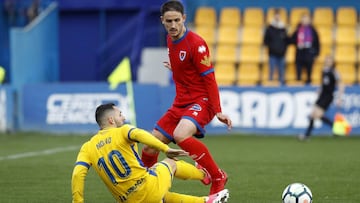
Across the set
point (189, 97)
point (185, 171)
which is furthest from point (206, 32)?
point (185, 171)

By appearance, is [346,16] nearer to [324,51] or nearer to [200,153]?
[324,51]

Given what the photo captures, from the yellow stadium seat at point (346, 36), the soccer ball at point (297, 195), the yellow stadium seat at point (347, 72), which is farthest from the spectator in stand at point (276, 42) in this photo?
the soccer ball at point (297, 195)

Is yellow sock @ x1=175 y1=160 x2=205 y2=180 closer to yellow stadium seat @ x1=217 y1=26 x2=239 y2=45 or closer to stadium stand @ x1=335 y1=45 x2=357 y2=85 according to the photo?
stadium stand @ x1=335 y1=45 x2=357 y2=85

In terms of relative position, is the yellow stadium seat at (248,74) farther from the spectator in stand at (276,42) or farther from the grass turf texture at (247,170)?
the grass turf texture at (247,170)

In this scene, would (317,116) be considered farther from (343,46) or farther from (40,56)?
(40,56)

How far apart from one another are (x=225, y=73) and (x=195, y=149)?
45.3 ft

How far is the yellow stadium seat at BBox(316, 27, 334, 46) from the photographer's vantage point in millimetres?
23562

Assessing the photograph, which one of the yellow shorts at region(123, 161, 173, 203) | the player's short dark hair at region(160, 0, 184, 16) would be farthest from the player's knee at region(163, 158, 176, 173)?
the player's short dark hair at region(160, 0, 184, 16)

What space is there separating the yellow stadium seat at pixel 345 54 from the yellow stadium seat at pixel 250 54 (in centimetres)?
216

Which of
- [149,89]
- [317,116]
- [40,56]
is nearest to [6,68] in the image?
[40,56]

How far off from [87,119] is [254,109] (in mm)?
4135

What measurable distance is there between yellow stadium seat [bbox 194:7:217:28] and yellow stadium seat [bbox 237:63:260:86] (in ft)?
6.00

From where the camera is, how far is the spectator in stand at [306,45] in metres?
21.9

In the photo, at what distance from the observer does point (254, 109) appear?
20.1 m
